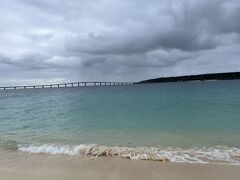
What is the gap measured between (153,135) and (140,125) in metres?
3.43

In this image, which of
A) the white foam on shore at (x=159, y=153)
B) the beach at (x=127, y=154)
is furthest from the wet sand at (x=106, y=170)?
the white foam on shore at (x=159, y=153)

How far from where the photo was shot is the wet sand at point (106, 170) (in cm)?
725

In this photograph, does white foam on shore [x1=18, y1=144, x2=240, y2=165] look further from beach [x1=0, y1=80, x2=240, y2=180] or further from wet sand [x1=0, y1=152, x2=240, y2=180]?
wet sand [x1=0, y1=152, x2=240, y2=180]

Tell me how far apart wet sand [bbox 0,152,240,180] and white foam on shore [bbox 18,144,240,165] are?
0.48 meters

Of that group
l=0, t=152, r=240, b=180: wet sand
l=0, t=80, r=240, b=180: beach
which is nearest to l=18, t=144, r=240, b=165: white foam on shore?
l=0, t=80, r=240, b=180: beach

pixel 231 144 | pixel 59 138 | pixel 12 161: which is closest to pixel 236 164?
pixel 231 144

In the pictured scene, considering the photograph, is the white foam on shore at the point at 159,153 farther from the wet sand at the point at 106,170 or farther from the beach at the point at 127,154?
the wet sand at the point at 106,170

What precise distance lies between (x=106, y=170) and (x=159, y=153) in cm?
258

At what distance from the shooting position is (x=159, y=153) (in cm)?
965

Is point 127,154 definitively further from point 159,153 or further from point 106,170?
point 106,170

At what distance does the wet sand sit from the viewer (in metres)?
7.25

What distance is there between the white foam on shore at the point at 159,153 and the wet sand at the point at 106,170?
0.48 metres

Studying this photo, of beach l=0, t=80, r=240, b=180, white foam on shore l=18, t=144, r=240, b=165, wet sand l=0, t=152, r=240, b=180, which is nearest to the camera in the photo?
wet sand l=0, t=152, r=240, b=180

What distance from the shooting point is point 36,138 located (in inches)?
538
